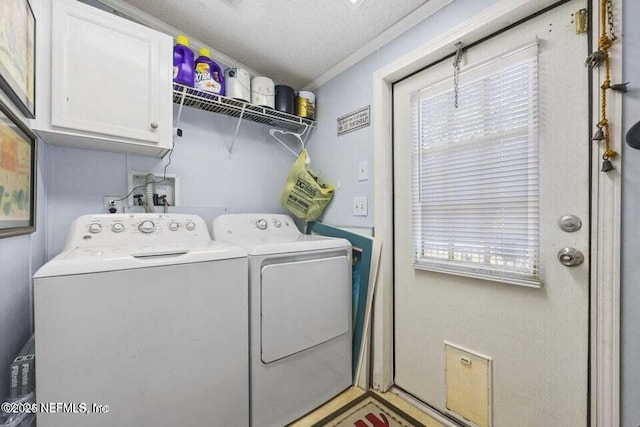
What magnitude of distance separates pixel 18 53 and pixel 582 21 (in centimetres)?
207

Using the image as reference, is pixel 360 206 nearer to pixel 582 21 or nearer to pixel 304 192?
pixel 304 192

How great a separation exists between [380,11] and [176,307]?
1.85m

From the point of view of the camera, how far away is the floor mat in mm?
1386

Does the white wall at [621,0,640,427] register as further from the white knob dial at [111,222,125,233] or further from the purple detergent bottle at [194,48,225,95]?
the white knob dial at [111,222,125,233]

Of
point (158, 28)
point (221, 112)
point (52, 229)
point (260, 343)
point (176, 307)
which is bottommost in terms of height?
point (260, 343)

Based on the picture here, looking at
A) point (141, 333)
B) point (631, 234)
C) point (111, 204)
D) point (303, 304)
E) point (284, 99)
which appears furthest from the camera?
point (284, 99)

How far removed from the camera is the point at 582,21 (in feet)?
3.27

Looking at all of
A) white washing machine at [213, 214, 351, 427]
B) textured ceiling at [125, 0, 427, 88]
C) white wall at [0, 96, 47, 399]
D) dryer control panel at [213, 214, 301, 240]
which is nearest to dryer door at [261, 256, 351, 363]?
white washing machine at [213, 214, 351, 427]

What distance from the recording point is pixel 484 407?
127 cm

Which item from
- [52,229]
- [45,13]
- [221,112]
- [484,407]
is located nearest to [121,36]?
[45,13]

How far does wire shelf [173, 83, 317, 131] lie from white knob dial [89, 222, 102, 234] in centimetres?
83

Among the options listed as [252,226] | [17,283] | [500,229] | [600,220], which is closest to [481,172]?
[500,229]

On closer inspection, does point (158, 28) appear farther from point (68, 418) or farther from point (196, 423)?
point (196, 423)

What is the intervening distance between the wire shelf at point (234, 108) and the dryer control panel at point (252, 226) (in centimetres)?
74
